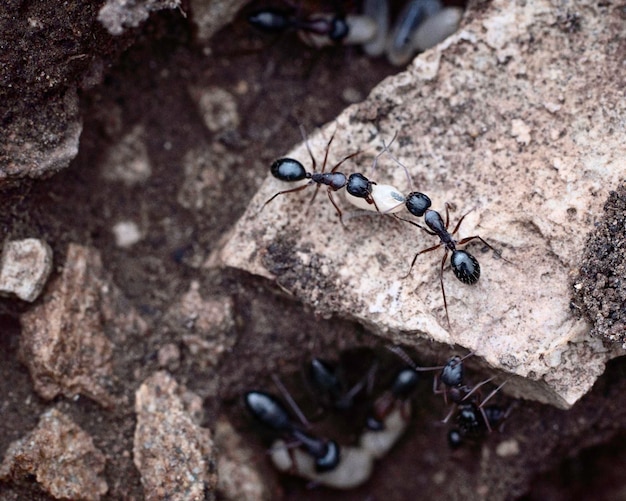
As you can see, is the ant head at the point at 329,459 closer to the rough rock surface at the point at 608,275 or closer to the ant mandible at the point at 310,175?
the ant mandible at the point at 310,175

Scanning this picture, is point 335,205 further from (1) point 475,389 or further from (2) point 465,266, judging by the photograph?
(1) point 475,389

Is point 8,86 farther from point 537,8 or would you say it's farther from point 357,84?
point 537,8

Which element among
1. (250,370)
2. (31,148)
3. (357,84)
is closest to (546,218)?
(357,84)

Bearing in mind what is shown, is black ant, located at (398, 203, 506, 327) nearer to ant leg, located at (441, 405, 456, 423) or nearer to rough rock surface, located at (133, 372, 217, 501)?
ant leg, located at (441, 405, 456, 423)

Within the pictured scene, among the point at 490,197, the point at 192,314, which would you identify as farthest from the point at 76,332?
the point at 490,197

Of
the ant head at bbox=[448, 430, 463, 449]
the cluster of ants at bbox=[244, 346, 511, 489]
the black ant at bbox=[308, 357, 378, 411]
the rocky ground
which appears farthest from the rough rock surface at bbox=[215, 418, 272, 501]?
the ant head at bbox=[448, 430, 463, 449]

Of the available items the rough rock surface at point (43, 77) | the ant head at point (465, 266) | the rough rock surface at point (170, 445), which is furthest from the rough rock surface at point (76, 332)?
the ant head at point (465, 266)
